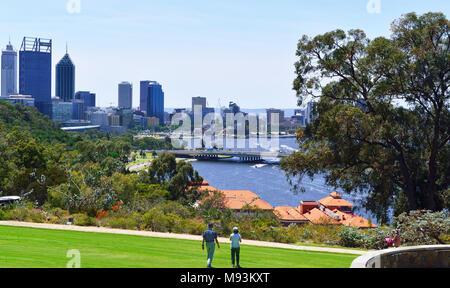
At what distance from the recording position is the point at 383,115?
20.1m

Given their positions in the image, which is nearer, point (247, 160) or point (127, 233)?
point (127, 233)

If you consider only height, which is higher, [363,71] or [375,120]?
[363,71]

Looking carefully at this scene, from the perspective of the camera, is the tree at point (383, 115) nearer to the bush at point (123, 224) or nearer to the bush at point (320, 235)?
the bush at point (320, 235)

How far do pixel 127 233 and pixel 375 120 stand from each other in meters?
10.7

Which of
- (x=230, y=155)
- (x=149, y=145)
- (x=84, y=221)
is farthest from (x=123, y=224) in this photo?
(x=149, y=145)

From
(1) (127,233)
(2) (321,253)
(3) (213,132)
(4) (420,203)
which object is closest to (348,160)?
(4) (420,203)

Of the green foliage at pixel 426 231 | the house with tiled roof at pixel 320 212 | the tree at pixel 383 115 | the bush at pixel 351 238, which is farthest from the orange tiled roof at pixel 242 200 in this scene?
the green foliage at pixel 426 231

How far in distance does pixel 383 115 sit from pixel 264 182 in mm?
48441

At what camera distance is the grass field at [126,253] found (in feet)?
32.9

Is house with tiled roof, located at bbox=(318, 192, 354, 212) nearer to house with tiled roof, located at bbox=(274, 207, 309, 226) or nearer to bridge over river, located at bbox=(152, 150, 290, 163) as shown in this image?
house with tiled roof, located at bbox=(274, 207, 309, 226)

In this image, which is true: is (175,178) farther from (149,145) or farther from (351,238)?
(149,145)

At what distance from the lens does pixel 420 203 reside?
20562 millimetres

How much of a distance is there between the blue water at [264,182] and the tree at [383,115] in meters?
22.8
